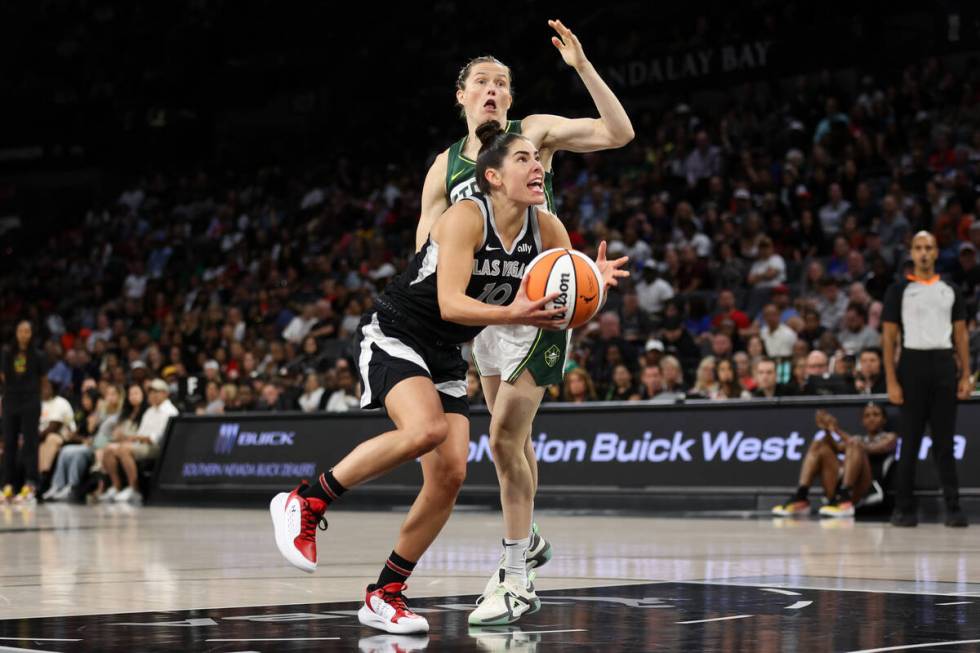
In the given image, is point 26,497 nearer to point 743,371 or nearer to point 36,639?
point 743,371

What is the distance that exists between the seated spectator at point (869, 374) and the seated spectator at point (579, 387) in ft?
9.25

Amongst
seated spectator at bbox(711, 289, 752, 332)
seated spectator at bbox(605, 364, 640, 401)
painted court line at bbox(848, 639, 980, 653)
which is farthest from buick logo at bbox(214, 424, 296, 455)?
painted court line at bbox(848, 639, 980, 653)

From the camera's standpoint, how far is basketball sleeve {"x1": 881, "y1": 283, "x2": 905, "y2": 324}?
1179 centimetres

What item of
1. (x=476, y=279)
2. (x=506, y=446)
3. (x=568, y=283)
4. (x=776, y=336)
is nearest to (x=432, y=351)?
(x=476, y=279)

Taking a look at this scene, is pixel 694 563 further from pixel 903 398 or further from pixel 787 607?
pixel 903 398

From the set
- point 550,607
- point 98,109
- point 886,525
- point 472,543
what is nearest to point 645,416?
point 886,525

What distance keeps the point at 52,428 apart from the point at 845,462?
1116cm

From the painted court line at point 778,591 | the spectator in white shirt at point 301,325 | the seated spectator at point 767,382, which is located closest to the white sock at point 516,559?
the painted court line at point 778,591

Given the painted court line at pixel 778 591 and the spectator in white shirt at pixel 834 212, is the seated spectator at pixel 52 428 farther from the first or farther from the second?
the painted court line at pixel 778 591

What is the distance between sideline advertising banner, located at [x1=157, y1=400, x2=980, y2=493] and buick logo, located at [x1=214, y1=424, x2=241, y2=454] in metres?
0.25

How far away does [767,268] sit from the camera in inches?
693

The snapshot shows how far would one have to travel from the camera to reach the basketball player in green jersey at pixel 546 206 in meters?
6.07

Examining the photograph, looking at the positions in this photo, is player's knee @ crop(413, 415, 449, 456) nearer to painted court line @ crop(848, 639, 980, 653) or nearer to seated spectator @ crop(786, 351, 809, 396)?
painted court line @ crop(848, 639, 980, 653)

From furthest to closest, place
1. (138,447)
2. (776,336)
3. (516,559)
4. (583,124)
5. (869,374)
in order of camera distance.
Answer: (138,447)
(776,336)
(869,374)
(583,124)
(516,559)
